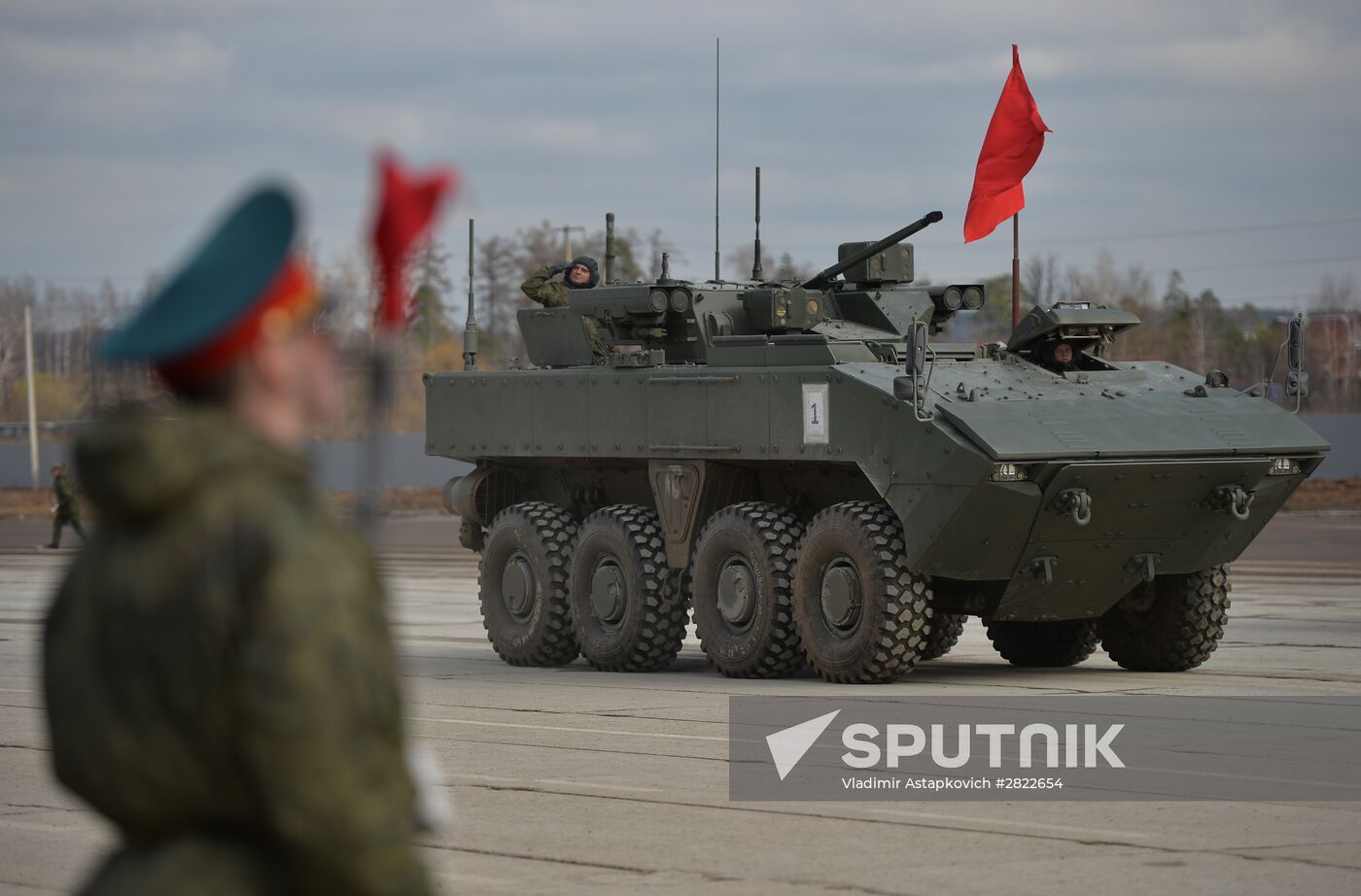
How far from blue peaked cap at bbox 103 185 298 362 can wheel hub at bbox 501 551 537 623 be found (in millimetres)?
14459

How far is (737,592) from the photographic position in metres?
15.6

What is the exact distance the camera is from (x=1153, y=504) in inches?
563

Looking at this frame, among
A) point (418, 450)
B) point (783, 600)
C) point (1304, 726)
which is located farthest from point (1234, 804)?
point (418, 450)

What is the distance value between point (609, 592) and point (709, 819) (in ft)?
24.7

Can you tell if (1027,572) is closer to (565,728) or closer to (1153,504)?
(1153,504)

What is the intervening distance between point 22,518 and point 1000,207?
3590cm

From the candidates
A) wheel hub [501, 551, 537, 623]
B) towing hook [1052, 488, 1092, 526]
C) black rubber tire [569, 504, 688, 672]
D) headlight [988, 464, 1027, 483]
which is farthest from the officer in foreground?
wheel hub [501, 551, 537, 623]

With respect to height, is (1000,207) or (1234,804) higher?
(1000,207)

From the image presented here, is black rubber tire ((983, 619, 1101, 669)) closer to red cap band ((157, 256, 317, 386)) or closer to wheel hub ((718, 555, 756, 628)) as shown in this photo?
Answer: wheel hub ((718, 555, 756, 628))

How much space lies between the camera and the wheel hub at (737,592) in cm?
1543

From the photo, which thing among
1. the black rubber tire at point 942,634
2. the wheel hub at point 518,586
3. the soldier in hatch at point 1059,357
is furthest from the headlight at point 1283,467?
the wheel hub at point 518,586

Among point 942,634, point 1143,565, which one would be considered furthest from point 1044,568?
point 942,634

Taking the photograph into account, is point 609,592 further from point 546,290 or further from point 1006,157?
point 1006,157

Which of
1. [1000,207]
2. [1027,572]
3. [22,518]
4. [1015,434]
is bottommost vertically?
[22,518]
